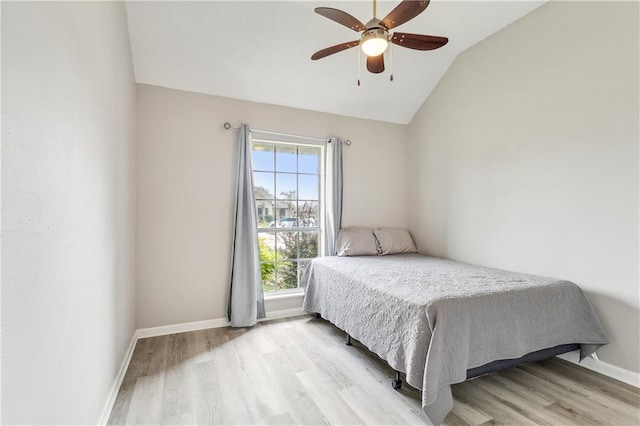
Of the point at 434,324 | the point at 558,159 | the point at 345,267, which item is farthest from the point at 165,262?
the point at 558,159

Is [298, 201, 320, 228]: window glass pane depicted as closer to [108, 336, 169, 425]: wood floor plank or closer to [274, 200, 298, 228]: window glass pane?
[274, 200, 298, 228]: window glass pane

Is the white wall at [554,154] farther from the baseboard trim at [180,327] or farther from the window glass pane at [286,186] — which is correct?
the baseboard trim at [180,327]

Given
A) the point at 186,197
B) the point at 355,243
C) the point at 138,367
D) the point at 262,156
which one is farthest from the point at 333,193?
the point at 138,367

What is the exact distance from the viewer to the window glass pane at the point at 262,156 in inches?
139

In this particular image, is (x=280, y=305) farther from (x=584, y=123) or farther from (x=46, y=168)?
(x=584, y=123)

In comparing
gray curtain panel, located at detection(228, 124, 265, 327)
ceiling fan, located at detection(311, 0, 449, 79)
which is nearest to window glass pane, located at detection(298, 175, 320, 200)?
gray curtain panel, located at detection(228, 124, 265, 327)

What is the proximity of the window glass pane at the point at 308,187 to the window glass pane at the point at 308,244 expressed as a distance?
1.49 feet

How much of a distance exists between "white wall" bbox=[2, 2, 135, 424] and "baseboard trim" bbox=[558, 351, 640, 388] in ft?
10.7

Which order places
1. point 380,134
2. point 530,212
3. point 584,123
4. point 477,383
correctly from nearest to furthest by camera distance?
point 477,383
point 584,123
point 530,212
point 380,134

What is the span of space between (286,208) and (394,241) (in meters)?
1.42

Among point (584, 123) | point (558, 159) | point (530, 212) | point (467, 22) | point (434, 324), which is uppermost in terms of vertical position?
point (467, 22)

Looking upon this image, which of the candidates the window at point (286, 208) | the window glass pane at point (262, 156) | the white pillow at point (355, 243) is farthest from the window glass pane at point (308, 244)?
the window glass pane at point (262, 156)

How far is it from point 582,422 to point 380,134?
336 cm

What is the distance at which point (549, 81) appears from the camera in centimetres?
259
